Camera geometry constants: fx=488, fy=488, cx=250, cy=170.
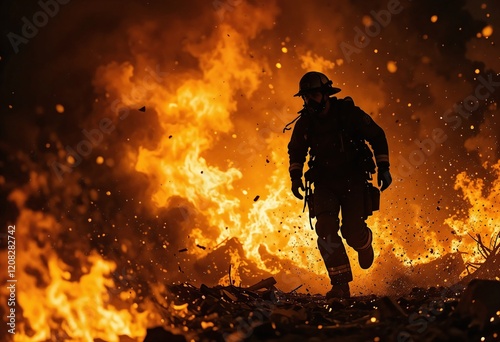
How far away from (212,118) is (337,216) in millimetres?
3973

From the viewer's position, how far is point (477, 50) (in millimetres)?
11102

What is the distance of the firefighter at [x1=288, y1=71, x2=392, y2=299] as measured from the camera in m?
6.19

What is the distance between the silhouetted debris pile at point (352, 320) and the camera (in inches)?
138

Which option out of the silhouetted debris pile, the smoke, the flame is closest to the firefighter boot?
the silhouetted debris pile

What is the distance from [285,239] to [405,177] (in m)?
3.41

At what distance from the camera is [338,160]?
20.5 feet

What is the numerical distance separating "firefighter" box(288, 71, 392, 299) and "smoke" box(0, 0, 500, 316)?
1.90 metres

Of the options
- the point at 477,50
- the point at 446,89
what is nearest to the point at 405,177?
the point at 446,89

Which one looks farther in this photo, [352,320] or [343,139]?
[343,139]

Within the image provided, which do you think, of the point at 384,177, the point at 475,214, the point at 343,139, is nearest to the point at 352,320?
the point at 384,177

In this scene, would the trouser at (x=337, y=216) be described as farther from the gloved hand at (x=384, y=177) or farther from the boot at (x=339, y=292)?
the gloved hand at (x=384, y=177)

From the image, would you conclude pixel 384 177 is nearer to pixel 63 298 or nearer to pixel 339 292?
pixel 339 292

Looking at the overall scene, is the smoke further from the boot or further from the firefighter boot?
the firefighter boot

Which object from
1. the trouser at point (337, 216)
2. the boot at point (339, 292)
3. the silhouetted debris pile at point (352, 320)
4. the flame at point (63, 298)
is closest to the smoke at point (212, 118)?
the flame at point (63, 298)
